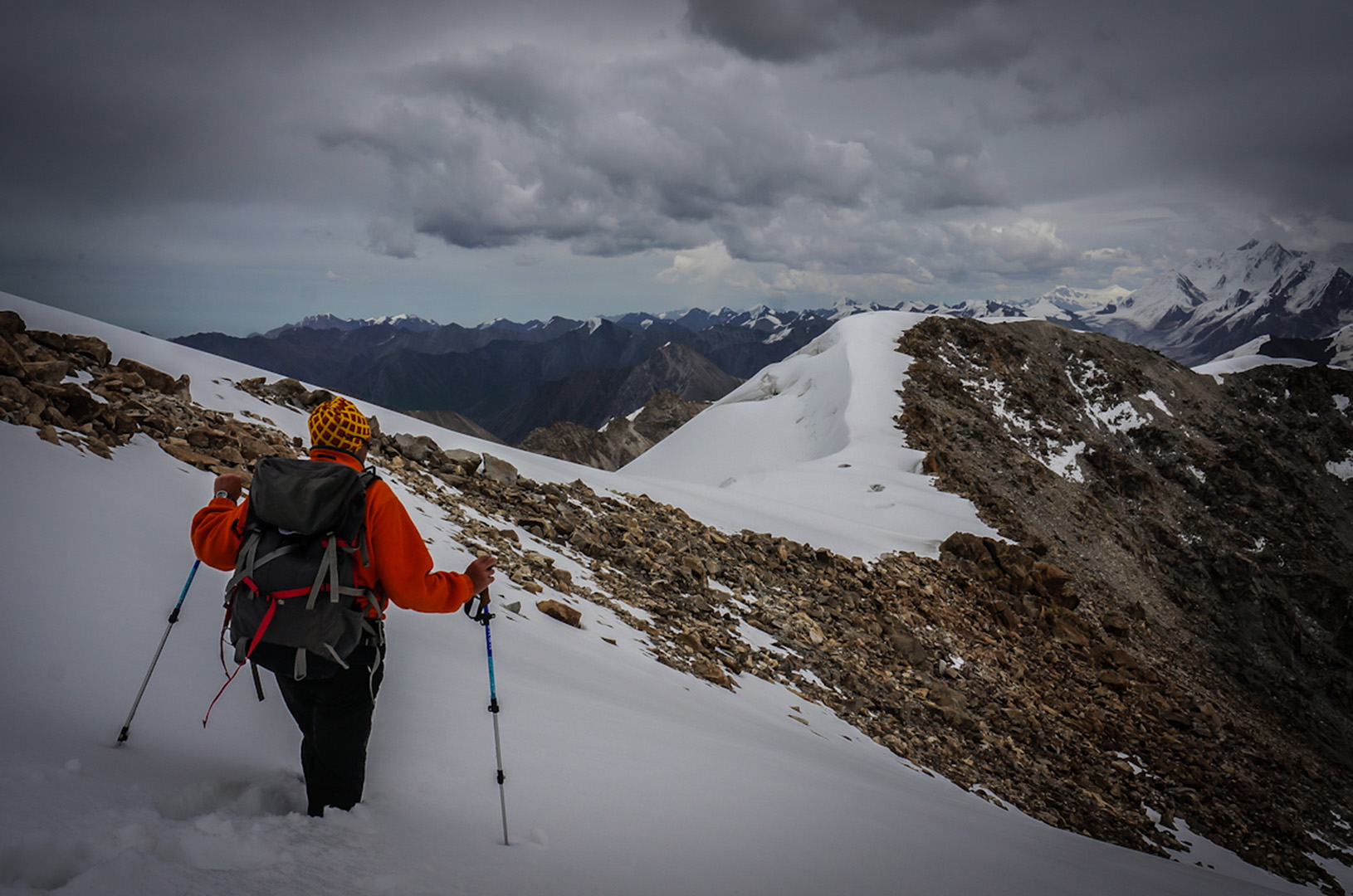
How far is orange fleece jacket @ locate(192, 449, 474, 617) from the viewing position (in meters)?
3.09

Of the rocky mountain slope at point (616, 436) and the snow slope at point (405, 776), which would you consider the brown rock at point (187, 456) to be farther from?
the rocky mountain slope at point (616, 436)

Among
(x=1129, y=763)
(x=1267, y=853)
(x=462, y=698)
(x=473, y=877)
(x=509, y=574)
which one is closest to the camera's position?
(x=473, y=877)

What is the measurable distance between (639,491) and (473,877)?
50.6 feet

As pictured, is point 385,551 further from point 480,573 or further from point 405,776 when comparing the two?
point 405,776

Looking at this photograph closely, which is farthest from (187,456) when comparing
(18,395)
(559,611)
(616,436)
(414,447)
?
(616,436)

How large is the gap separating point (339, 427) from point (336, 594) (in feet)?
2.81

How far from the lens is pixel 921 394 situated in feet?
130

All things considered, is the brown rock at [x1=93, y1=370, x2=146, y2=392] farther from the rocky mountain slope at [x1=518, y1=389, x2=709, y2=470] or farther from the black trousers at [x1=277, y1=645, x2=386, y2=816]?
the rocky mountain slope at [x1=518, y1=389, x2=709, y2=470]

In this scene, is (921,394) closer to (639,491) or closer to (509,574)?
(639,491)

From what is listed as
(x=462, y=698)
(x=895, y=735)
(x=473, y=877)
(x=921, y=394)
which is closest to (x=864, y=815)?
(x=462, y=698)

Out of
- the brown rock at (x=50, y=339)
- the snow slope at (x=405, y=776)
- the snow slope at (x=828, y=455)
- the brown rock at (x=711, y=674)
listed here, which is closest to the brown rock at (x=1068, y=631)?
the snow slope at (x=828, y=455)

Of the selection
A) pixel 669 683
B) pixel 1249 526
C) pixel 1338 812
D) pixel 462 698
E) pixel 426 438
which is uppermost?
pixel 1249 526

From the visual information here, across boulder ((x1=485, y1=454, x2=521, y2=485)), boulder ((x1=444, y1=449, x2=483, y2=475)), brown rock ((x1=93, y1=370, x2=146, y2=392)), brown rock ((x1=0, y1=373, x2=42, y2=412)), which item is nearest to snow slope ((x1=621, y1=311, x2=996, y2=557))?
boulder ((x1=485, y1=454, x2=521, y2=485))

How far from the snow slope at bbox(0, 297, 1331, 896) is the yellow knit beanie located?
1608 millimetres
